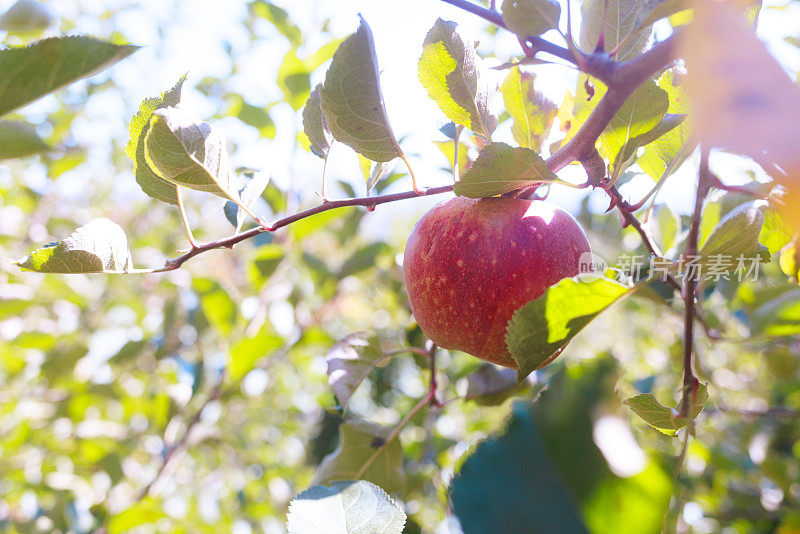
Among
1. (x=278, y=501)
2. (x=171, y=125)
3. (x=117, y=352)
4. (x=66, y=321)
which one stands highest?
(x=171, y=125)

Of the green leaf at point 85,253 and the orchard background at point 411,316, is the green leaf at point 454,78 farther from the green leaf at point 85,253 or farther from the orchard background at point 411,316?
the green leaf at point 85,253

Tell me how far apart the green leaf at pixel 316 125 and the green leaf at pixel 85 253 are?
21 cm

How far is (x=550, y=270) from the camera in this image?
47 cm

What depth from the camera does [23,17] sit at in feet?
2.17

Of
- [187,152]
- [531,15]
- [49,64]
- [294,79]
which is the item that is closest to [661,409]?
[531,15]

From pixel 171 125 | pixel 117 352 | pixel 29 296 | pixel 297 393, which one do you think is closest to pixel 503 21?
pixel 171 125

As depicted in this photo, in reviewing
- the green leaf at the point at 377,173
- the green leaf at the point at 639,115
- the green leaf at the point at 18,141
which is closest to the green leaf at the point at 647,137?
the green leaf at the point at 639,115

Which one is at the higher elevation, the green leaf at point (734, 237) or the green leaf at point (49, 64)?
the green leaf at point (49, 64)

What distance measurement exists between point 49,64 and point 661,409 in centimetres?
60

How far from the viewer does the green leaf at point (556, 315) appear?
37 centimetres

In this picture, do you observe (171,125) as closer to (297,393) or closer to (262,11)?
(262,11)

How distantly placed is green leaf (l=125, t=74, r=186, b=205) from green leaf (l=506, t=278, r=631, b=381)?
1.08 feet

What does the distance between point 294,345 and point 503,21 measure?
3.02ft

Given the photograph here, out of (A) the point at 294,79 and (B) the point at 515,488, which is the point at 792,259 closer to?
(B) the point at 515,488
